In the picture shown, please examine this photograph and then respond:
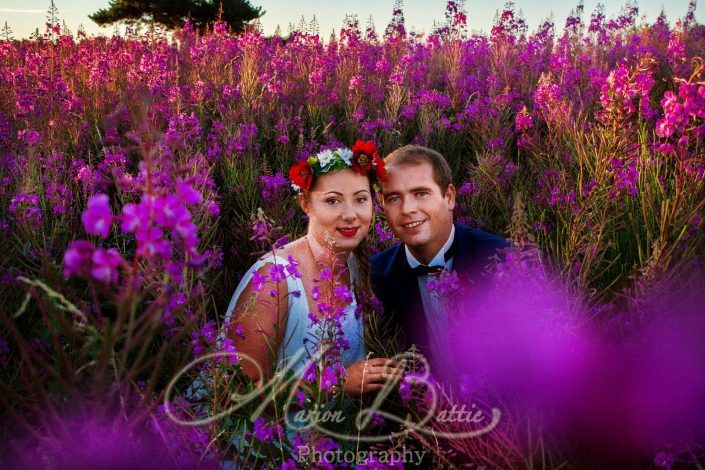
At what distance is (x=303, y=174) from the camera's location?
2.85 m

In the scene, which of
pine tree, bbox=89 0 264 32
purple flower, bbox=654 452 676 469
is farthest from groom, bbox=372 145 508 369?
pine tree, bbox=89 0 264 32

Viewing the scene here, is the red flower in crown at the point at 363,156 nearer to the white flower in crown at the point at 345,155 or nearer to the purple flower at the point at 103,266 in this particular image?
the white flower in crown at the point at 345,155

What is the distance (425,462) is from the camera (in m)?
2.12

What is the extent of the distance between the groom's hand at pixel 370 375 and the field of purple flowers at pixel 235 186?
45cm

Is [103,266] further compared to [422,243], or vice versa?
[422,243]

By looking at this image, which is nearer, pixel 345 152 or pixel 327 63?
pixel 345 152

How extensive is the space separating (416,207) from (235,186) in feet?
5.69

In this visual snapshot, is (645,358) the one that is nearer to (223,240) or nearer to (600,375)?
(600,375)

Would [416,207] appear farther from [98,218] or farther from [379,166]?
[98,218]

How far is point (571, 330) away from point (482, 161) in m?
2.22

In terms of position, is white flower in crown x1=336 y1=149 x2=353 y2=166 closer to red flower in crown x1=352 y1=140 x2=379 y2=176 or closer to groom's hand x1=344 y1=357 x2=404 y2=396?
red flower in crown x1=352 y1=140 x2=379 y2=176

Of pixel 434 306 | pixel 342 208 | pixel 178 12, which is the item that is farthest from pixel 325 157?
pixel 178 12

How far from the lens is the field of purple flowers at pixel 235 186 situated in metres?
0.89

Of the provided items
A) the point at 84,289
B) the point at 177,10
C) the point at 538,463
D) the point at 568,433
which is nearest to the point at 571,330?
the point at 568,433
